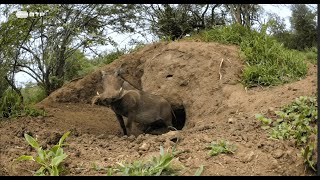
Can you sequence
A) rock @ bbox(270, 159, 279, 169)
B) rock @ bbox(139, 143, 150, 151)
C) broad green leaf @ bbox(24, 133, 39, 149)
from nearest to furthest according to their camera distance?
rock @ bbox(270, 159, 279, 169) < broad green leaf @ bbox(24, 133, 39, 149) < rock @ bbox(139, 143, 150, 151)

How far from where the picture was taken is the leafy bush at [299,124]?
14.1ft

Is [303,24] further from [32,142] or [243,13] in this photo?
[32,142]

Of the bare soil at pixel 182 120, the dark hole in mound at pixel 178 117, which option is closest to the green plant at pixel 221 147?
the bare soil at pixel 182 120

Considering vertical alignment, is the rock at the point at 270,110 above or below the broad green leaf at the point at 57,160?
above

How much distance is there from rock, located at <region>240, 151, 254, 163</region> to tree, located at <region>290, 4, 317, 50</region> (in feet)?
38.8

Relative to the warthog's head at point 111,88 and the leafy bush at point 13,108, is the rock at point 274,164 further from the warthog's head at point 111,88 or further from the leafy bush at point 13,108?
the leafy bush at point 13,108

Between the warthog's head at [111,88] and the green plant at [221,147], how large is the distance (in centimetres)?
283

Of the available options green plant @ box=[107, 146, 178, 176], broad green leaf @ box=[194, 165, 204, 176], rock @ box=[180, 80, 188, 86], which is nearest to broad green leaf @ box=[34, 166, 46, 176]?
green plant @ box=[107, 146, 178, 176]

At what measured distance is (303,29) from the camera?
15695 mm

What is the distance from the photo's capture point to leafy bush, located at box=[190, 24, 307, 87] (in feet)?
24.2

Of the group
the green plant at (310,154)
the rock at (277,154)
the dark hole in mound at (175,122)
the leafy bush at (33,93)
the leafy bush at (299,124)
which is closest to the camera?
the green plant at (310,154)

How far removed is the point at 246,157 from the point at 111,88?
136 inches

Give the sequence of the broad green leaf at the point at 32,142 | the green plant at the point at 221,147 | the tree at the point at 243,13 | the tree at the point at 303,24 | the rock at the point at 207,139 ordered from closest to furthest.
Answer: the green plant at the point at 221,147
the broad green leaf at the point at 32,142
the rock at the point at 207,139
the tree at the point at 243,13
the tree at the point at 303,24

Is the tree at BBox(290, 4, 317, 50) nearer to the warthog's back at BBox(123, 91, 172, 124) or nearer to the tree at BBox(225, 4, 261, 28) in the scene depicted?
the tree at BBox(225, 4, 261, 28)
